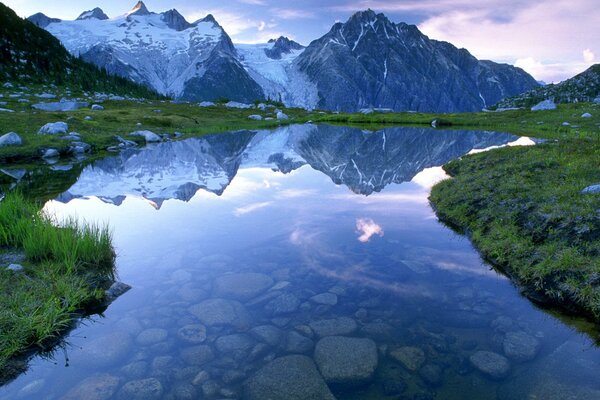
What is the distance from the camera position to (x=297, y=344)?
810 cm

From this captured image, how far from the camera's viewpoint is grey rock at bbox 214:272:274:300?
33.6ft

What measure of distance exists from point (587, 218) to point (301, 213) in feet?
37.2

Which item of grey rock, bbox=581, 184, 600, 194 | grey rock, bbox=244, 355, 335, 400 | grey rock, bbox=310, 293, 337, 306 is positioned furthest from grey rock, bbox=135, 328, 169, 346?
grey rock, bbox=581, 184, 600, 194

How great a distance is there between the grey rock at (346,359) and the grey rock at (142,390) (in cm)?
312

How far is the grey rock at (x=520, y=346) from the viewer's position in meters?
7.64

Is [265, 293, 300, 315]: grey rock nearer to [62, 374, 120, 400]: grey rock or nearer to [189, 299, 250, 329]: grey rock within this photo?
[189, 299, 250, 329]: grey rock

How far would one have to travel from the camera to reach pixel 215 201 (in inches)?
797

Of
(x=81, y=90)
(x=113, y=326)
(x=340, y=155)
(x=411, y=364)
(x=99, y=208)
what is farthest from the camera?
(x=81, y=90)

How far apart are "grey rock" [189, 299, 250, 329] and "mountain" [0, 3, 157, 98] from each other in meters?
96.1

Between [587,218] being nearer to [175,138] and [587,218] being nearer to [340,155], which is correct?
[340,155]

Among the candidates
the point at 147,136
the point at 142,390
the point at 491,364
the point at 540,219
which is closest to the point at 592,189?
the point at 540,219

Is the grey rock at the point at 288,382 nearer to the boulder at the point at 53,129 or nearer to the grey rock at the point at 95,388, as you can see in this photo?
the grey rock at the point at 95,388

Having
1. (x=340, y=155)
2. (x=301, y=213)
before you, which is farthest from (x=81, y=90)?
(x=301, y=213)

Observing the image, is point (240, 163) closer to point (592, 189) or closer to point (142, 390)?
point (592, 189)
